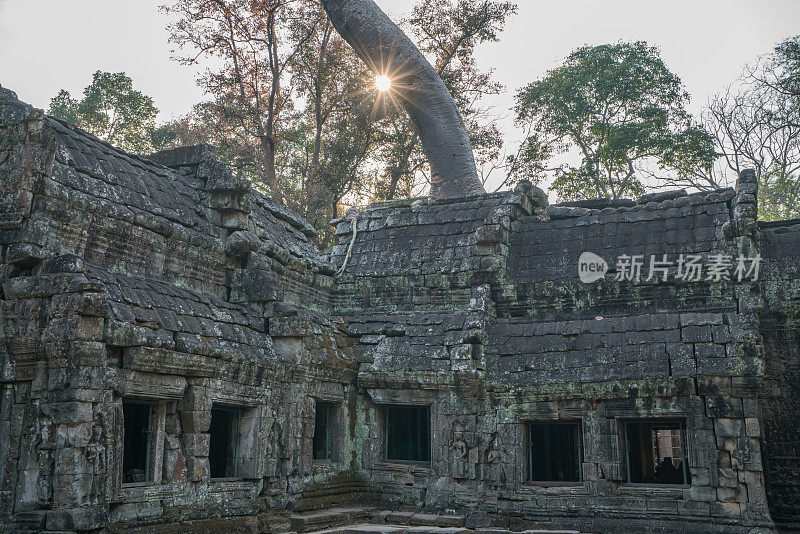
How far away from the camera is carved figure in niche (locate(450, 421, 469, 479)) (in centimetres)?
1152

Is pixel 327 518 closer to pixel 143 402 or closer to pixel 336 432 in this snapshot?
pixel 336 432

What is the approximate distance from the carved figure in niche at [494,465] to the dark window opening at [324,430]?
2532 millimetres

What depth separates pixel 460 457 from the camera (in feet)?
37.9

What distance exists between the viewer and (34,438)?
7.75 metres

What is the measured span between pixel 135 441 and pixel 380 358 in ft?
14.3

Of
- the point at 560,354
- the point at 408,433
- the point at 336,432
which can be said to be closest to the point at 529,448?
the point at 560,354

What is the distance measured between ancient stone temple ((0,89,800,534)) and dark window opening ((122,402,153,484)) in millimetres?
31

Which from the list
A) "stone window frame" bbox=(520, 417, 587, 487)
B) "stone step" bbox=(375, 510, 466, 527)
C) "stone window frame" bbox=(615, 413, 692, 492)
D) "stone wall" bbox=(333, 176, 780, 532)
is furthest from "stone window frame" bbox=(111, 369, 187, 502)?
"stone window frame" bbox=(615, 413, 692, 492)

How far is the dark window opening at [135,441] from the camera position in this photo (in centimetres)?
905

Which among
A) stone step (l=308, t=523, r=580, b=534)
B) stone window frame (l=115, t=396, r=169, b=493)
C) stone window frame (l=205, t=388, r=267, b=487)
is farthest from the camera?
stone step (l=308, t=523, r=580, b=534)

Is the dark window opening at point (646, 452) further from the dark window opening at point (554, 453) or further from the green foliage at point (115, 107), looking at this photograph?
the green foliage at point (115, 107)

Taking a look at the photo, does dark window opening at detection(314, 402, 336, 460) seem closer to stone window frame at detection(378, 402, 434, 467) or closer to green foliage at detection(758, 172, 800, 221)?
stone window frame at detection(378, 402, 434, 467)

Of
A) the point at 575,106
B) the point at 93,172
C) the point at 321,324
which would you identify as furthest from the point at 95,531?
the point at 575,106

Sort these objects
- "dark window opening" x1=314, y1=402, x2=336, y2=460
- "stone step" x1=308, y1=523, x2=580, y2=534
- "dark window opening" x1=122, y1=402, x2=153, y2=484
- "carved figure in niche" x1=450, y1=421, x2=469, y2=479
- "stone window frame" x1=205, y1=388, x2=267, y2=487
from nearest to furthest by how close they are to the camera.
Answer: "dark window opening" x1=122, y1=402, x2=153, y2=484 → "stone window frame" x1=205, y1=388, x2=267, y2=487 → "stone step" x1=308, y1=523, x2=580, y2=534 → "carved figure in niche" x1=450, y1=421, x2=469, y2=479 → "dark window opening" x1=314, y1=402, x2=336, y2=460
